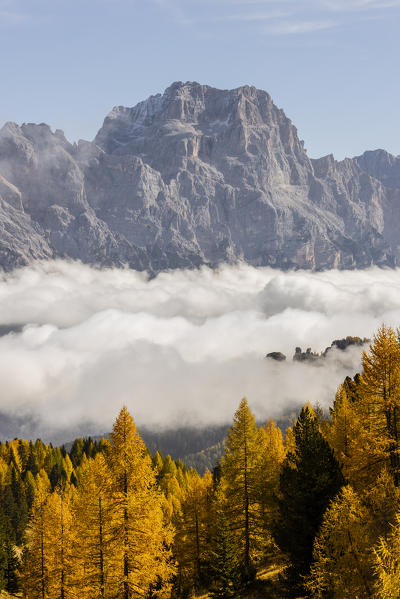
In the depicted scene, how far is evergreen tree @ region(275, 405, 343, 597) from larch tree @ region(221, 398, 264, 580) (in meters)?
9.63

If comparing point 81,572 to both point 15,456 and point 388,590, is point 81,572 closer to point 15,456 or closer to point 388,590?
point 388,590

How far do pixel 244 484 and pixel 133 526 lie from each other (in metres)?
12.6

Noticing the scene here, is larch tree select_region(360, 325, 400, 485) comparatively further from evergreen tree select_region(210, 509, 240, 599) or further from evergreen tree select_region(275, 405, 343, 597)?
evergreen tree select_region(210, 509, 240, 599)

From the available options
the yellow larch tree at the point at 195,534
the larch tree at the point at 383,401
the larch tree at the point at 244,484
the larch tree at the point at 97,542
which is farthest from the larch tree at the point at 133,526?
the yellow larch tree at the point at 195,534

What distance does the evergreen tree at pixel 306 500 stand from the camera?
31.6 m

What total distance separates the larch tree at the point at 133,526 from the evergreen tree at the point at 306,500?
7.72 meters

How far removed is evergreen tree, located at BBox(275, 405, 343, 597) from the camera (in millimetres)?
31594

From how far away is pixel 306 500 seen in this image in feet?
105

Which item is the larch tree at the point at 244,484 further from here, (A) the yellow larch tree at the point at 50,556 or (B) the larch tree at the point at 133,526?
(A) the yellow larch tree at the point at 50,556

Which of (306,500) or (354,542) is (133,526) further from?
(354,542)

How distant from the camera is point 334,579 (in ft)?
84.5

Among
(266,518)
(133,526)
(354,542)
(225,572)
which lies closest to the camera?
(354,542)

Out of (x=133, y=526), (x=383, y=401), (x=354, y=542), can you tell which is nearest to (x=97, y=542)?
(x=133, y=526)

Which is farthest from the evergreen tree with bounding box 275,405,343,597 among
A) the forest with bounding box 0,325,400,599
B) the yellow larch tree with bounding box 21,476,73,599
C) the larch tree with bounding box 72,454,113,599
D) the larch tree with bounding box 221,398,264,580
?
the yellow larch tree with bounding box 21,476,73,599
